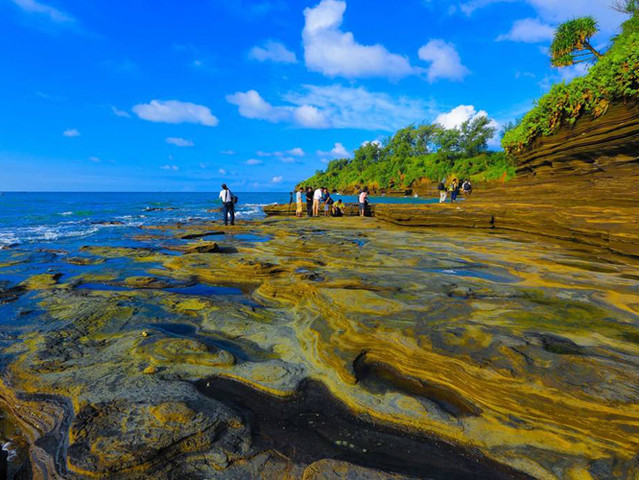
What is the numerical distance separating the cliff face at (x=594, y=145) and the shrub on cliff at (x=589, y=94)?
44cm

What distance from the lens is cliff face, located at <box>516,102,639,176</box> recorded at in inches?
500

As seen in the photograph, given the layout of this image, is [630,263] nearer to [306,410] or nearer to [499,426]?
[499,426]

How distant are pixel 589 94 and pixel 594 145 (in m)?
2.38

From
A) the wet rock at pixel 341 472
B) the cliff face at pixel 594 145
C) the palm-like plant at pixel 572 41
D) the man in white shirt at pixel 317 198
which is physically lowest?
the wet rock at pixel 341 472

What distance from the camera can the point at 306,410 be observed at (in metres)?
3.07

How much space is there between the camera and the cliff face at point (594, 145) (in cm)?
1269

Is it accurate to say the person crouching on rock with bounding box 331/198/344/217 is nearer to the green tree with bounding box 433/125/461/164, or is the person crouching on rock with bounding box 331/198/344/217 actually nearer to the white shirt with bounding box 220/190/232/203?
the white shirt with bounding box 220/190/232/203

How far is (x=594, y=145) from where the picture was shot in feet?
45.1

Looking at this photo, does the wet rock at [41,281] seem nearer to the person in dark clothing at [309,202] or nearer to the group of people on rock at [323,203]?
the group of people on rock at [323,203]

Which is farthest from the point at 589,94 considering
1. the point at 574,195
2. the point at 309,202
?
the point at 309,202

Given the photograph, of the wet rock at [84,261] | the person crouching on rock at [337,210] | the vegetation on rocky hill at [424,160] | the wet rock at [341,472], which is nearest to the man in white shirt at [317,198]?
the person crouching on rock at [337,210]

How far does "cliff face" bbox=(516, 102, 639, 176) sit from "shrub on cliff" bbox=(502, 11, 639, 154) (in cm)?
44

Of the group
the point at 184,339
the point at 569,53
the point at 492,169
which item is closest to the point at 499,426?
the point at 184,339

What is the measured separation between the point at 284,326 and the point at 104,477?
289cm
